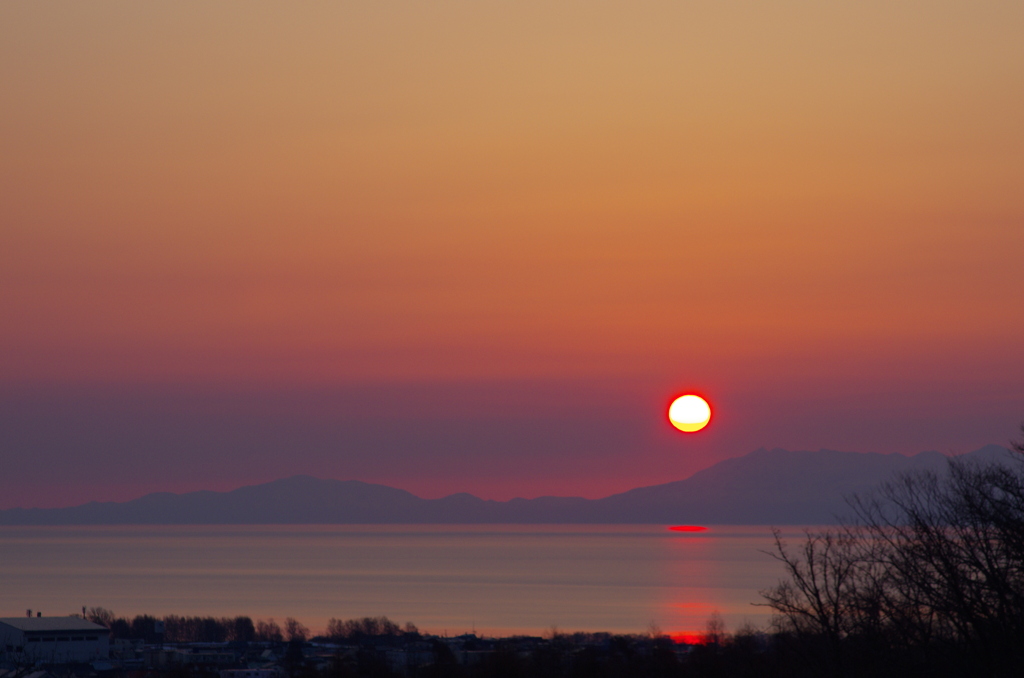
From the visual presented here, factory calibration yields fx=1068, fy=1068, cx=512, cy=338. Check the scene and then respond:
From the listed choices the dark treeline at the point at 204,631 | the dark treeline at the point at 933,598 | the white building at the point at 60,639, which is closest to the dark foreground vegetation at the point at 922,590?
the dark treeline at the point at 933,598

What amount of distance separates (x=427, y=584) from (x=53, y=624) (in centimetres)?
6119

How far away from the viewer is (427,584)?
107 metres

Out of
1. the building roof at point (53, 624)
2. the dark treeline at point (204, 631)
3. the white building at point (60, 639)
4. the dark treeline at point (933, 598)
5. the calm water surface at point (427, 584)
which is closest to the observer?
the dark treeline at point (933, 598)

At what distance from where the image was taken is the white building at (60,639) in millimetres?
44281

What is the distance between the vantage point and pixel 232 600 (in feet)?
286

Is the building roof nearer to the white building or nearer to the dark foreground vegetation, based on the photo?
the white building

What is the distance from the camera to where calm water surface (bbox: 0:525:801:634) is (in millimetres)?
73688

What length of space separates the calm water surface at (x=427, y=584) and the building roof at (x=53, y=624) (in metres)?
20.7

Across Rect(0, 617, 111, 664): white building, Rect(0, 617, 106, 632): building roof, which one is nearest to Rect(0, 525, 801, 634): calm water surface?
Rect(0, 617, 106, 632): building roof

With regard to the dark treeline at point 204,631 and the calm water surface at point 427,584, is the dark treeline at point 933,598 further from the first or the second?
the calm water surface at point 427,584

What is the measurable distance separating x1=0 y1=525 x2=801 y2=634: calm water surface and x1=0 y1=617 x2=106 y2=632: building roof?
67.8ft

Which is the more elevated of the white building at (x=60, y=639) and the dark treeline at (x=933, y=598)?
the white building at (x=60, y=639)

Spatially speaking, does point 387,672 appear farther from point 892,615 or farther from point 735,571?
point 735,571

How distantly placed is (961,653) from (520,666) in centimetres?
2287
